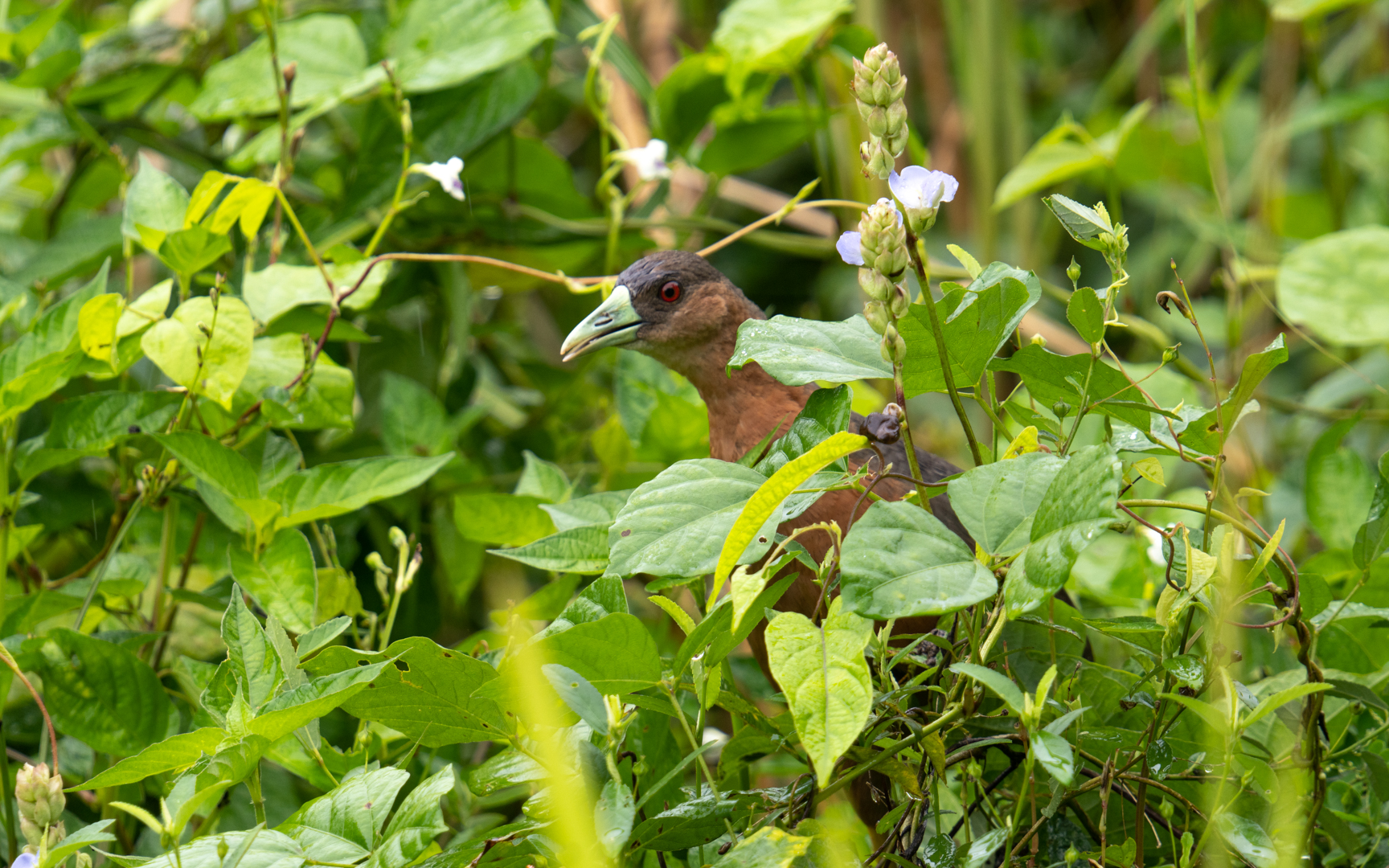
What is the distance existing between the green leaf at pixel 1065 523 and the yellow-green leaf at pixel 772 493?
0.37ft

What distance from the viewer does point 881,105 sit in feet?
2.18

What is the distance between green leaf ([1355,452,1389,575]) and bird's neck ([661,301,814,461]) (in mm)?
653

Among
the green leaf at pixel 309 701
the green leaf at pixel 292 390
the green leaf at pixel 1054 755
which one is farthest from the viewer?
the green leaf at pixel 292 390

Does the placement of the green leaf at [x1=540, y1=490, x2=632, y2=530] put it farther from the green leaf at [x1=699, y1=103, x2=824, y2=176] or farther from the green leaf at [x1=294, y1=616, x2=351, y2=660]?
the green leaf at [x1=699, y1=103, x2=824, y2=176]

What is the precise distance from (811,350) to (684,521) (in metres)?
0.15

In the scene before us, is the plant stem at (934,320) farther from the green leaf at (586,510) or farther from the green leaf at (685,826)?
the green leaf at (586,510)

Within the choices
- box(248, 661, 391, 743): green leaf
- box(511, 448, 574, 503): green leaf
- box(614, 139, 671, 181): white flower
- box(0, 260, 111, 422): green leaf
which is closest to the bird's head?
box(614, 139, 671, 181): white flower

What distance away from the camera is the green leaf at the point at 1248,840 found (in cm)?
73

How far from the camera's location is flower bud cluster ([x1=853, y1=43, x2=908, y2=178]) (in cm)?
66

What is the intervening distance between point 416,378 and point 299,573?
0.73 m

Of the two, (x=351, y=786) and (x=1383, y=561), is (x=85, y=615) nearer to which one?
(x=351, y=786)

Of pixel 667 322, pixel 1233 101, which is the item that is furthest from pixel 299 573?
pixel 1233 101

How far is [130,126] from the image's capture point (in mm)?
1769

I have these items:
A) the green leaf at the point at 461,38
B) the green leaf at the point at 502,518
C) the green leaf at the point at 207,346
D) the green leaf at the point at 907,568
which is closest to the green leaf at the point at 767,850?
the green leaf at the point at 907,568
